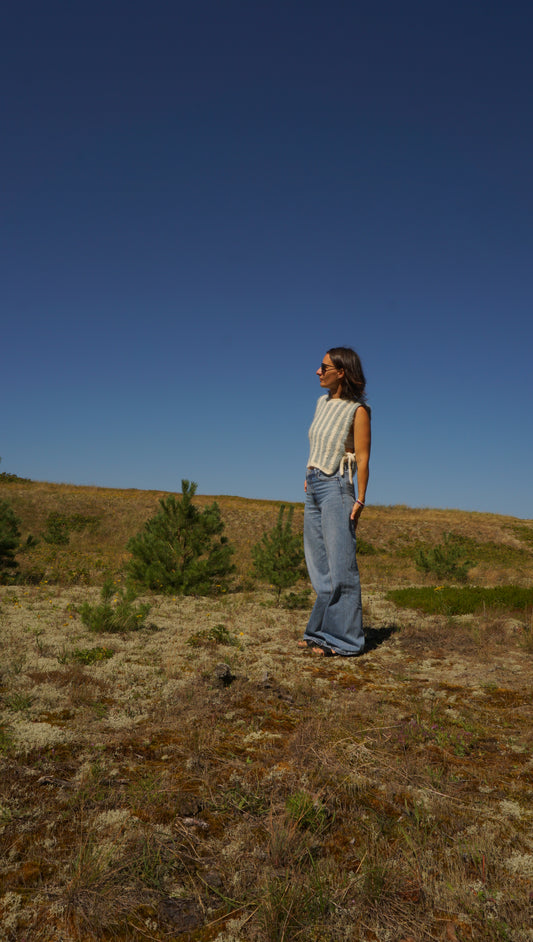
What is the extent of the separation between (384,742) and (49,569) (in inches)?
390

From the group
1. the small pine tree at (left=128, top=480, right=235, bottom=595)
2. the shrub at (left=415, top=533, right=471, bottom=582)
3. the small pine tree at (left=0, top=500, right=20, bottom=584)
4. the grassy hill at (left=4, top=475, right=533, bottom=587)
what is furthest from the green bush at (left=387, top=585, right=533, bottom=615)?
the grassy hill at (left=4, top=475, right=533, bottom=587)

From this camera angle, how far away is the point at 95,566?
11734 millimetres

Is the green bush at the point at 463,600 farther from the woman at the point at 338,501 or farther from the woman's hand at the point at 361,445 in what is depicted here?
the woman's hand at the point at 361,445

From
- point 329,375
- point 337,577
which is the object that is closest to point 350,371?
point 329,375

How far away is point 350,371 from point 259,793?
3.56 meters

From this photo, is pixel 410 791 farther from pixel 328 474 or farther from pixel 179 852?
pixel 328 474

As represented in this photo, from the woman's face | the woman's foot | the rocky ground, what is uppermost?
the woman's face

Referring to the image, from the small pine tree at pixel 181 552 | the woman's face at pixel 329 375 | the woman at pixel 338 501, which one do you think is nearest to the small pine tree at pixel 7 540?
the small pine tree at pixel 181 552

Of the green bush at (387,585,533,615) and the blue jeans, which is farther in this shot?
the green bush at (387,585,533,615)

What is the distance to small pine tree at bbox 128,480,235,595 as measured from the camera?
8195 mm

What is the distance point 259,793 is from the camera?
2.06m

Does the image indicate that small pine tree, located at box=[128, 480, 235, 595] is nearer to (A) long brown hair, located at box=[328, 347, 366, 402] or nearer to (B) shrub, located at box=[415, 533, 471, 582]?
(A) long brown hair, located at box=[328, 347, 366, 402]

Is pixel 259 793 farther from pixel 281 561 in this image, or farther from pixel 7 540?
pixel 7 540

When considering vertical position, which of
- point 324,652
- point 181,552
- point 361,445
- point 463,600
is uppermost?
point 361,445
